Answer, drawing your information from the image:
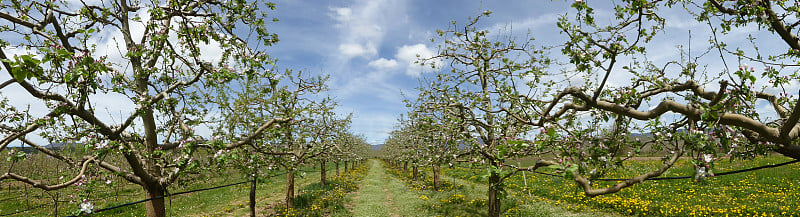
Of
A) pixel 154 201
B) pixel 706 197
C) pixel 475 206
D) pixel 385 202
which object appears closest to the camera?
pixel 154 201

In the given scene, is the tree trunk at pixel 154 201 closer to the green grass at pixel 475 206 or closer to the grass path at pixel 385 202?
the green grass at pixel 475 206

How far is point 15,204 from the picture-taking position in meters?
21.9

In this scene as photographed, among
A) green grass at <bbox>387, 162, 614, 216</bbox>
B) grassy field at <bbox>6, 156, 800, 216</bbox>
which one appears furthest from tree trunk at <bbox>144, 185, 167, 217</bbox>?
green grass at <bbox>387, 162, 614, 216</bbox>

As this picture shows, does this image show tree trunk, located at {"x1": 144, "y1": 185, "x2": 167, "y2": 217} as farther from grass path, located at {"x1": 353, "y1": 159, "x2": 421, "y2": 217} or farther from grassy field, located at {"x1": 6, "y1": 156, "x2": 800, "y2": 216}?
grass path, located at {"x1": 353, "y1": 159, "x2": 421, "y2": 217}

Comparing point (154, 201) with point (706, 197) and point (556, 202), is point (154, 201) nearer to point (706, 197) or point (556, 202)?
point (556, 202)

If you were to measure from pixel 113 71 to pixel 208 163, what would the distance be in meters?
2.45

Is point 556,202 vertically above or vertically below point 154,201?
below

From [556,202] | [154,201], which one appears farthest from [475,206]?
[154,201]

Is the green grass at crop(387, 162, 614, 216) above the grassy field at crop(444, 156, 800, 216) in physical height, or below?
below

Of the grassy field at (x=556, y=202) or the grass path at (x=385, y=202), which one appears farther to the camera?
the grass path at (x=385, y=202)

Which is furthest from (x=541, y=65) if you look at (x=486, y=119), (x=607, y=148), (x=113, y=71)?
(x=113, y=71)

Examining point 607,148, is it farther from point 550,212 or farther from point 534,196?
point 534,196

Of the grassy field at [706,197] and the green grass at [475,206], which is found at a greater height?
the grassy field at [706,197]

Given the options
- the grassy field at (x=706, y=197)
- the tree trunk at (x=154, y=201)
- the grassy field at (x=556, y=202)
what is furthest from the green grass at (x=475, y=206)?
the tree trunk at (x=154, y=201)
